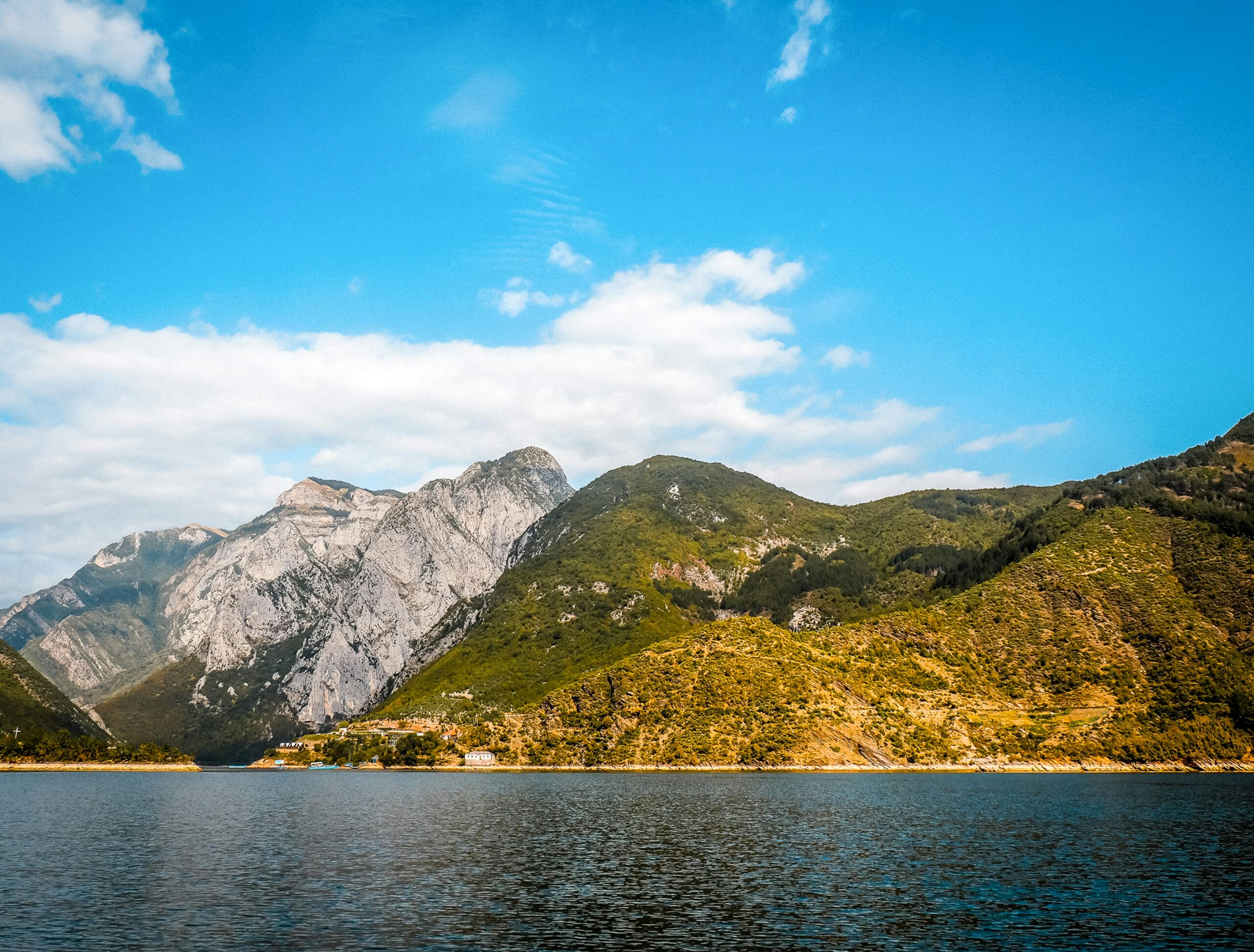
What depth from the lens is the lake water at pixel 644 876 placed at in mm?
44000

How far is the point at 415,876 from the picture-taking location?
6194 cm

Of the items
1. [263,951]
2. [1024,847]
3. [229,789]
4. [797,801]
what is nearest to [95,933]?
Result: [263,951]

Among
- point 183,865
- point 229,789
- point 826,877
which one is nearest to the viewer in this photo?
point 826,877

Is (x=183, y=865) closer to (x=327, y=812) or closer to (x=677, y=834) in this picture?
(x=677, y=834)

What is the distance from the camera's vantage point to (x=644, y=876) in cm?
6191

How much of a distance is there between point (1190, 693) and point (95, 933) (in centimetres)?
22591

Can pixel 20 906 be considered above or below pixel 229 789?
above

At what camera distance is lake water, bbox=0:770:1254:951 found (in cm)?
4400

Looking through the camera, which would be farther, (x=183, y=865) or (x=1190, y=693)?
(x=1190, y=693)

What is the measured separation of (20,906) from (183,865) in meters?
19.2

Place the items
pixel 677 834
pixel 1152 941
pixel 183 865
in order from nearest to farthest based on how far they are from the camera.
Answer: pixel 1152 941 < pixel 183 865 < pixel 677 834

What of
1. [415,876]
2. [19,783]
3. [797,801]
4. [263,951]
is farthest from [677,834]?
[19,783]

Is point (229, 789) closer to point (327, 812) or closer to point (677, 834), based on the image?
point (327, 812)

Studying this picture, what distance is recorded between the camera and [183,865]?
225 feet
